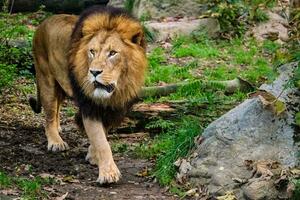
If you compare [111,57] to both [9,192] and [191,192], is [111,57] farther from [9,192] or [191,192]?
[9,192]

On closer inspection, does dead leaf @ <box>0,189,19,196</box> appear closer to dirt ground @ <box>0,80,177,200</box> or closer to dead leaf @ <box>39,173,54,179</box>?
dirt ground @ <box>0,80,177,200</box>

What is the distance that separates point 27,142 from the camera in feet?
26.5

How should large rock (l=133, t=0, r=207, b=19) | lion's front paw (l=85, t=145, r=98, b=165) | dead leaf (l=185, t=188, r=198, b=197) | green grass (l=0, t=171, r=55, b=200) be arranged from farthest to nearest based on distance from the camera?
large rock (l=133, t=0, r=207, b=19) → lion's front paw (l=85, t=145, r=98, b=165) → dead leaf (l=185, t=188, r=198, b=197) → green grass (l=0, t=171, r=55, b=200)

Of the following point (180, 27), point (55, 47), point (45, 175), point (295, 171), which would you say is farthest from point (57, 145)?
point (180, 27)

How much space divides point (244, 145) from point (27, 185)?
1.88 metres

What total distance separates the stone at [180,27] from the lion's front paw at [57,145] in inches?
224

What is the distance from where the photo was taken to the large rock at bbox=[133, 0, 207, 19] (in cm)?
1423

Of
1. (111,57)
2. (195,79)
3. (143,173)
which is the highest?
(111,57)

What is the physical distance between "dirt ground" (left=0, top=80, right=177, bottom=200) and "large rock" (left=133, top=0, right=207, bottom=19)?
17.4ft

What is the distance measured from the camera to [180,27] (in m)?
13.6

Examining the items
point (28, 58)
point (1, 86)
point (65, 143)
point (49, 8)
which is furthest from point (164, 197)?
point (49, 8)

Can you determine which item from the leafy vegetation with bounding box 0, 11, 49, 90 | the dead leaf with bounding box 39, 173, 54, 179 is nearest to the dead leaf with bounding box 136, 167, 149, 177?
the dead leaf with bounding box 39, 173, 54, 179

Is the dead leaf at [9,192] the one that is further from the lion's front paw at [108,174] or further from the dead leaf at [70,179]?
the lion's front paw at [108,174]

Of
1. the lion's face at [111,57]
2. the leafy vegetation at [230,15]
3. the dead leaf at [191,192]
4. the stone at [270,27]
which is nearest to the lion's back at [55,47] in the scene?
the lion's face at [111,57]
